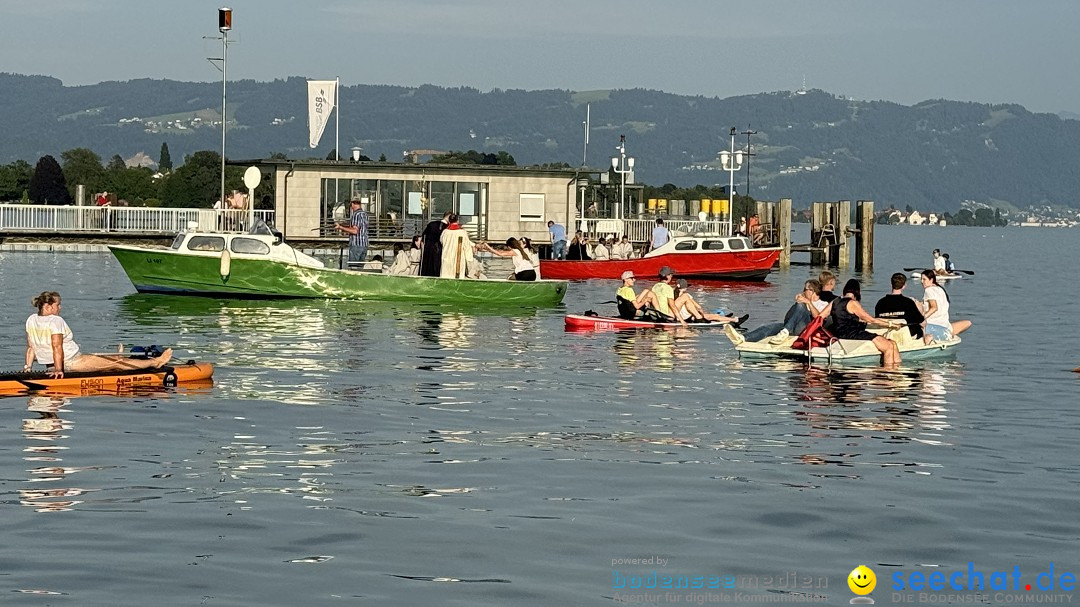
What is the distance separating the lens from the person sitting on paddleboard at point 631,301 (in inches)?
1251

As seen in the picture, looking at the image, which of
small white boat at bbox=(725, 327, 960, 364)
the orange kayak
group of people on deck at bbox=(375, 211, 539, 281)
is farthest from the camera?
group of people on deck at bbox=(375, 211, 539, 281)

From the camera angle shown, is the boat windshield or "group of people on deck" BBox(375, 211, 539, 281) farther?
the boat windshield

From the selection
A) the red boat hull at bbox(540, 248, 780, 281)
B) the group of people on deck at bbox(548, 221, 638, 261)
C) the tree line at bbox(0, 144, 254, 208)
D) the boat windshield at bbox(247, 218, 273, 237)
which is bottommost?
the red boat hull at bbox(540, 248, 780, 281)

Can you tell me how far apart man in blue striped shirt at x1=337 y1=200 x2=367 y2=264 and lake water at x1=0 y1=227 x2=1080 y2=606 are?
12165mm

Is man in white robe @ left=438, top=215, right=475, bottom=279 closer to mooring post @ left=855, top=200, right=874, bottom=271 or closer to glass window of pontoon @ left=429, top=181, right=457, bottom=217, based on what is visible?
glass window of pontoon @ left=429, top=181, right=457, bottom=217

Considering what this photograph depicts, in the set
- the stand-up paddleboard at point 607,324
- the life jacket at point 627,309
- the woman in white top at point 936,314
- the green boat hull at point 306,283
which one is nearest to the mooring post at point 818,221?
the green boat hull at point 306,283

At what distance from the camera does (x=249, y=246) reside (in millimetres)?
38531

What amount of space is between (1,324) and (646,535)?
23011 millimetres

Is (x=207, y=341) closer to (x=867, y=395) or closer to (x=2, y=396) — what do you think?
(x=2, y=396)

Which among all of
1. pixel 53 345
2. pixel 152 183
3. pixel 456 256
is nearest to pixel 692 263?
pixel 456 256

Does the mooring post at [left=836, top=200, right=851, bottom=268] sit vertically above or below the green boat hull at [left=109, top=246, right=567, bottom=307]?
above

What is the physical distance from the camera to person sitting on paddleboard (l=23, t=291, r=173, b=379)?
19.2 metres

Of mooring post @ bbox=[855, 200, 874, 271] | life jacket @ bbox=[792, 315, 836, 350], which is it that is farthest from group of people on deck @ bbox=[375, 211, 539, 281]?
mooring post @ bbox=[855, 200, 874, 271]

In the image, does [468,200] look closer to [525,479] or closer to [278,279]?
[278,279]
